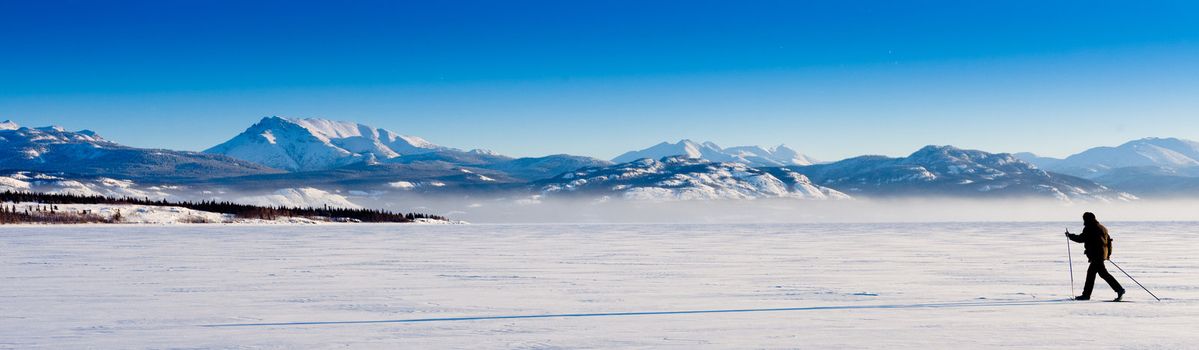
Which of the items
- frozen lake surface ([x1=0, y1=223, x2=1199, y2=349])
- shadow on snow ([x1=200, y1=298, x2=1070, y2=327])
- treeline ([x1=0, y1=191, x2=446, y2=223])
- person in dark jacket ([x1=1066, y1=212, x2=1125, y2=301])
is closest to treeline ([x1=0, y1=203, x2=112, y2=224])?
treeline ([x1=0, y1=191, x2=446, y2=223])

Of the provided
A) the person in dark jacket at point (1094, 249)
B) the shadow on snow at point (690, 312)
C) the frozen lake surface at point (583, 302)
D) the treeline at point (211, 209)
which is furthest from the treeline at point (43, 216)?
the person in dark jacket at point (1094, 249)

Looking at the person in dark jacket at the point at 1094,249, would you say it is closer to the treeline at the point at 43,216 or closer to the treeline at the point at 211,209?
the treeline at the point at 211,209

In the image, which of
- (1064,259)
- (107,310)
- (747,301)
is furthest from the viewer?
(1064,259)

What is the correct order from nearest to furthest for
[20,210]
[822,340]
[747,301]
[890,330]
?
[822,340], [890,330], [747,301], [20,210]

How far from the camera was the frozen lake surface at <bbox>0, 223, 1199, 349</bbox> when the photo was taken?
1332cm

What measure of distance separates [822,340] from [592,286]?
27.9 ft

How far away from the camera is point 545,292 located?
19750 millimetres

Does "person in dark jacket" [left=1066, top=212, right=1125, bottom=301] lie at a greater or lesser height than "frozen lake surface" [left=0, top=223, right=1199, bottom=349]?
greater

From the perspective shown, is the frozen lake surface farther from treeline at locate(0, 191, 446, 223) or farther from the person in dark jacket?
treeline at locate(0, 191, 446, 223)

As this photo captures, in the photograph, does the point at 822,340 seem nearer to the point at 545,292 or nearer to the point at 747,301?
the point at 747,301

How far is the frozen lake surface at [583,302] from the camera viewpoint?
1332 cm

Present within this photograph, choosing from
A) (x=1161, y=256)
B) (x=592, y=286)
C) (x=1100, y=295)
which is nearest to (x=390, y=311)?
(x=592, y=286)

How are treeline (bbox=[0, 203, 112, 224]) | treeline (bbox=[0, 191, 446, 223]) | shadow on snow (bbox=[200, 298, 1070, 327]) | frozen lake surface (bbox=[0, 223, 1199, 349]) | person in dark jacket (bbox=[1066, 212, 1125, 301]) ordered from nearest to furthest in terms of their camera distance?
1. frozen lake surface (bbox=[0, 223, 1199, 349])
2. shadow on snow (bbox=[200, 298, 1070, 327])
3. person in dark jacket (bbox=[1066, 212, 1125, 301])
4. treeline (bbox=[0, 203, 112, 224])
5. treeline (bbox=[0, 191, 446, 223])

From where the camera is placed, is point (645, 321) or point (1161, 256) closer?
point (645, 321)
